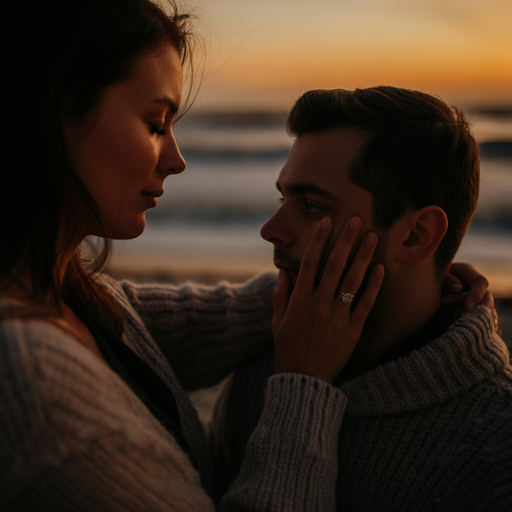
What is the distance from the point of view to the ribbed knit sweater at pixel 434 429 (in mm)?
1402

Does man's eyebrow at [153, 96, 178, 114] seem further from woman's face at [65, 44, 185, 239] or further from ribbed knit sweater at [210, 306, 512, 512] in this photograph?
ribbed knit sweater at [210, 306, 512, 512]

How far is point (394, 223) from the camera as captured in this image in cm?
181

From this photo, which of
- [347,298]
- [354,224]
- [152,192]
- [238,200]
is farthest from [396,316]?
[238,200]

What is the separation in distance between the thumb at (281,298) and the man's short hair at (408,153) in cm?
45

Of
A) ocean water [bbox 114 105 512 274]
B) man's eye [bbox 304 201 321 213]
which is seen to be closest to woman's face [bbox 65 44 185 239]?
man's eye [bbox 304 201 321 213]

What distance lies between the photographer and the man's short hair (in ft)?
5.93

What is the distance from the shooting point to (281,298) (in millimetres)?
1879

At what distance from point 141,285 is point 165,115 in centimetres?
88

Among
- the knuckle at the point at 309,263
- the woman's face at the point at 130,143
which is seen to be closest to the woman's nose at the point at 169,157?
the woman's face at the point at 130,143

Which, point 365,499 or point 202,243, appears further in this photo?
point 202,243

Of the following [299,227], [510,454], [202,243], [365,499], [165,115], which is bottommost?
[202,243]

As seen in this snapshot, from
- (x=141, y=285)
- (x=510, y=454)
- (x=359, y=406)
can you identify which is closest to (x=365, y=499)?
(x=359, y=406)

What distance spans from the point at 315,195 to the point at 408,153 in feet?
1.34

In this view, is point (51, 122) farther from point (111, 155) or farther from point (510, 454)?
point (510, 454)
